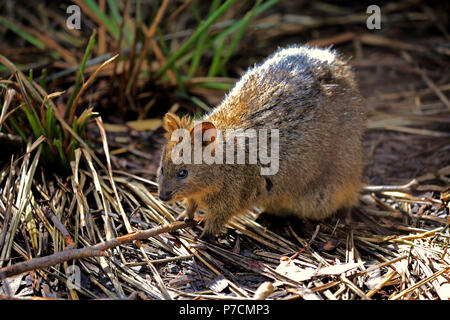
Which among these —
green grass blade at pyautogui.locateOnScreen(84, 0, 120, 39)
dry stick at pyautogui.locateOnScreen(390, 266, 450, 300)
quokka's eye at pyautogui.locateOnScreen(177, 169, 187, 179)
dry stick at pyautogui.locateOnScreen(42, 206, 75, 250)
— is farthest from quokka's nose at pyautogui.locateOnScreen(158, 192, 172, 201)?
green grass blade at pyautogui.locateOnScreen(84, 0, 120, 39)

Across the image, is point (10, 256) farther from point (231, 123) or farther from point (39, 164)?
point (231, 123)

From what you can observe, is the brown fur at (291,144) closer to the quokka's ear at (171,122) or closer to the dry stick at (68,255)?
the quokka's ear at (171,122)

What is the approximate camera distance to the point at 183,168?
3590mm

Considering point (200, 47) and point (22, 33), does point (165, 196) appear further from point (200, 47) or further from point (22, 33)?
point (22, 33)

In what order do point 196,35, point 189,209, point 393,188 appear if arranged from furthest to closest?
1. point 196,35
2. point 393,188
3. point 189,209

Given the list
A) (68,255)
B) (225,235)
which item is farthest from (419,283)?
(68,255)

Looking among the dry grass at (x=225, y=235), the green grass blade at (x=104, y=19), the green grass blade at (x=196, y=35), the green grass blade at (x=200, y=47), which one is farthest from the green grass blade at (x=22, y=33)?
the green grass blade at (x=200, y=47)

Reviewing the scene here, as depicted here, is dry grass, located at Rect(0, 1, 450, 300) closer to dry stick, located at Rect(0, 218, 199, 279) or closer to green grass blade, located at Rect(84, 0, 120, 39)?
dry stick, located at Rect(0, 218, 199, 279)

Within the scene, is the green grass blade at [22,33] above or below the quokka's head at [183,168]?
above

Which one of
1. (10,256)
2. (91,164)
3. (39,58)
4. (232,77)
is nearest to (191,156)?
(91,164)

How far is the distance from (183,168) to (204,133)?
0.99ft

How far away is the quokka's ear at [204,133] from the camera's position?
3451 mm

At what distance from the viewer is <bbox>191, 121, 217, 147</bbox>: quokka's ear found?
136 inches

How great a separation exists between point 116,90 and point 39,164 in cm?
136
